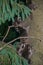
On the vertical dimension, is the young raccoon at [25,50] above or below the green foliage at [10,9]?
below

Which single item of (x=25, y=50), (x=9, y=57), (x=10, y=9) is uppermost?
(x=10, y=9)

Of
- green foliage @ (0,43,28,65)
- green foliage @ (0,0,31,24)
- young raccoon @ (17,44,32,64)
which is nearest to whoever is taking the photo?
green foliage @ (0,43,28,65)

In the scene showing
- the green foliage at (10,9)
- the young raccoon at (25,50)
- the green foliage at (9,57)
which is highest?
the green foliage at (10,9)

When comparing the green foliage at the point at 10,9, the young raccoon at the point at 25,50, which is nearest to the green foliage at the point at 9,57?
the green foliage at the point at 10,9

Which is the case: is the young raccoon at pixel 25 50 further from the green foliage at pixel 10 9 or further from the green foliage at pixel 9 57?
the green foliage at pixel 9 57

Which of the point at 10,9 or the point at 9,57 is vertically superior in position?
the point at 10,9

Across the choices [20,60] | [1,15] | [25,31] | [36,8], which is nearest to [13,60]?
[20,60]

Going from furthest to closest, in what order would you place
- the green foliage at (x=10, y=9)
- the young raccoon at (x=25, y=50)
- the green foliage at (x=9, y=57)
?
the young raccoon at (x=25, y=50)
the green foliage at (x=10, y=9)
the green foliage at (x=9, y=57)

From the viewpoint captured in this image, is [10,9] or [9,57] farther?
[10,9]

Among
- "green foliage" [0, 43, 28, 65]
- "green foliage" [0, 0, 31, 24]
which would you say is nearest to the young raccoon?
"green foliage" [0, 0, 31, 24]

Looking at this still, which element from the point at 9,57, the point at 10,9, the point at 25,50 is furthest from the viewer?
the point at 25,50

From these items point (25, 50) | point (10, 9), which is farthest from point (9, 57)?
point (25, 50)

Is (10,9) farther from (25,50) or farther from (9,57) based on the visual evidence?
(25,50)

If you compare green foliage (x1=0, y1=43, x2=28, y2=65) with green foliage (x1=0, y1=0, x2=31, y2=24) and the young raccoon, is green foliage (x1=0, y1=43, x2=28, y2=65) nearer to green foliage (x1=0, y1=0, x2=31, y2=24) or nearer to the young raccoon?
green foliage (x1=0, y1=0, x2=31, y2=24)
